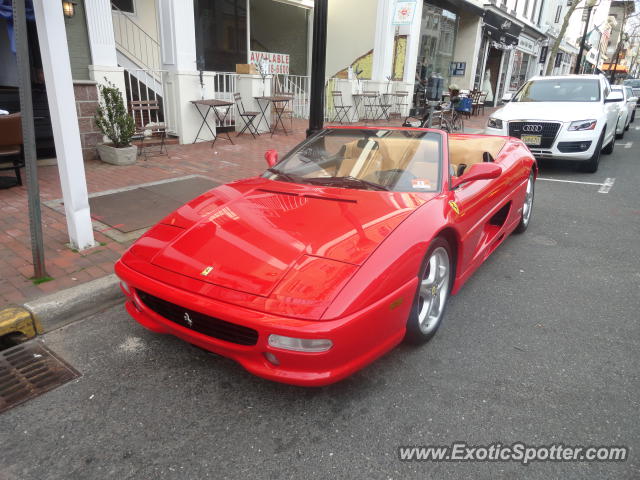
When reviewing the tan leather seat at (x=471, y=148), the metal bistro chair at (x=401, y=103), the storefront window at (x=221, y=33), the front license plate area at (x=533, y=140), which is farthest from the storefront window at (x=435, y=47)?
the tan leather seat at (x=471, y=148)

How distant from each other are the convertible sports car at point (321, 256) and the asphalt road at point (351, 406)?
0.28m

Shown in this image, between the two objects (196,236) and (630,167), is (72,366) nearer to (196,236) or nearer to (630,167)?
(196,236)

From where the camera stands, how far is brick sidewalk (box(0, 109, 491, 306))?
346 centimetres

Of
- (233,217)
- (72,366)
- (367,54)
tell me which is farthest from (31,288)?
(367,54)

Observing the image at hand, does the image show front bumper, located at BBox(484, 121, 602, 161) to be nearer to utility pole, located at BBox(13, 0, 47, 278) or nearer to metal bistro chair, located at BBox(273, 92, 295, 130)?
metal bistro chair, located at BBox(273, 92, 295, 130)

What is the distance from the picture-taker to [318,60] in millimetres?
5484

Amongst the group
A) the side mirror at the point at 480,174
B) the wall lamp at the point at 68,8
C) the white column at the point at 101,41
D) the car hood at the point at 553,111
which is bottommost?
the side mirror at the point at 480,174

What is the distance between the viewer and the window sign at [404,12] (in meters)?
13.2

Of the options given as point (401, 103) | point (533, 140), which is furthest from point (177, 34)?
point (401, 103)

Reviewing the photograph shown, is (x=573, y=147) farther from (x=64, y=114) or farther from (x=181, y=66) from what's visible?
(x=64, y=114)

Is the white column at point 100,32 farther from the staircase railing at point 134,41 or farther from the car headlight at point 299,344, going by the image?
the car headlight at point 299,344

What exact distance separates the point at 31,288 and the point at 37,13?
6.62 ft

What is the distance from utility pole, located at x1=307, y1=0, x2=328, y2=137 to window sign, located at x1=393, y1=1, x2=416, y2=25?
9012mm

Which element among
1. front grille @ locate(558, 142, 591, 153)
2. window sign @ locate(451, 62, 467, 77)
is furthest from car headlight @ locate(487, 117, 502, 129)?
window sign @ locate(451, 62, 467, 77)
